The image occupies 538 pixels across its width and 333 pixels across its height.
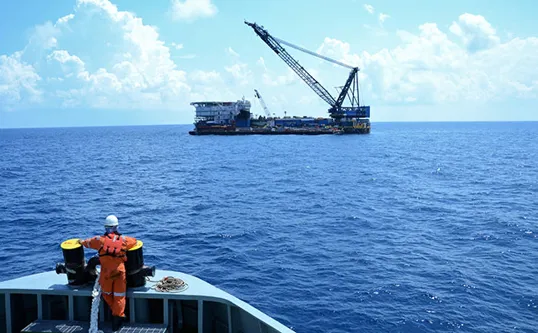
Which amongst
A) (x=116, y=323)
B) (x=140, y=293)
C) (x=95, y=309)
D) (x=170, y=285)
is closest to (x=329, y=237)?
(x=170, y=285)

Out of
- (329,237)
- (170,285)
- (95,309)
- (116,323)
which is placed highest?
(170,285)

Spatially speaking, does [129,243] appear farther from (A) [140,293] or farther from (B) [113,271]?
(A) [140,293]

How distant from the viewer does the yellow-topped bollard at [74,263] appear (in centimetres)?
936

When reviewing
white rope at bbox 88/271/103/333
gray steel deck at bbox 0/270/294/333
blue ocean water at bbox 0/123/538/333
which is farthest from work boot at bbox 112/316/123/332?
blue ocean water at bbox 0/123/538/333

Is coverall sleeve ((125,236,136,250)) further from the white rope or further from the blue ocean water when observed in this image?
the blue ocean water

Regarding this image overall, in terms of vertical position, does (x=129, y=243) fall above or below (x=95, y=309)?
above

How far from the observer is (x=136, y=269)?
9.38 m

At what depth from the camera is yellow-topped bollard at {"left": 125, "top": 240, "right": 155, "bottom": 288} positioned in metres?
9.19

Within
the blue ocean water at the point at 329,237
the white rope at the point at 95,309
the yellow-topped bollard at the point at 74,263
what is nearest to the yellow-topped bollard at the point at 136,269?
the white rope at the point at 95,309

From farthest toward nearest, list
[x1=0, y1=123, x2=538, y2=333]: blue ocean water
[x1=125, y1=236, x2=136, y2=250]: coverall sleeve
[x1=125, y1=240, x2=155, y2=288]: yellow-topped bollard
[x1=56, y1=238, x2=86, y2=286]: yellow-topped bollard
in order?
1. [x1=0, y1=123, x2=538, y2=333]: blue ocean water
2. [x1=56, y1=238, x2=86, y2=286]: yellow-topped bollard
3. [x1=125, y1=240, x2=155, y2=288]: yellow-topped bollard
4. [x1=125, y1=236, x2=136, y2=250]: coverall sleeve

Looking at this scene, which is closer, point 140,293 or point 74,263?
point 140,293

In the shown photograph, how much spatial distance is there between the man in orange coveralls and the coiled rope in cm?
80

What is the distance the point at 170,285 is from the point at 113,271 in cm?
134

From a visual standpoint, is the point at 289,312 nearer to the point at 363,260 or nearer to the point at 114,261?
the point at 363,260
